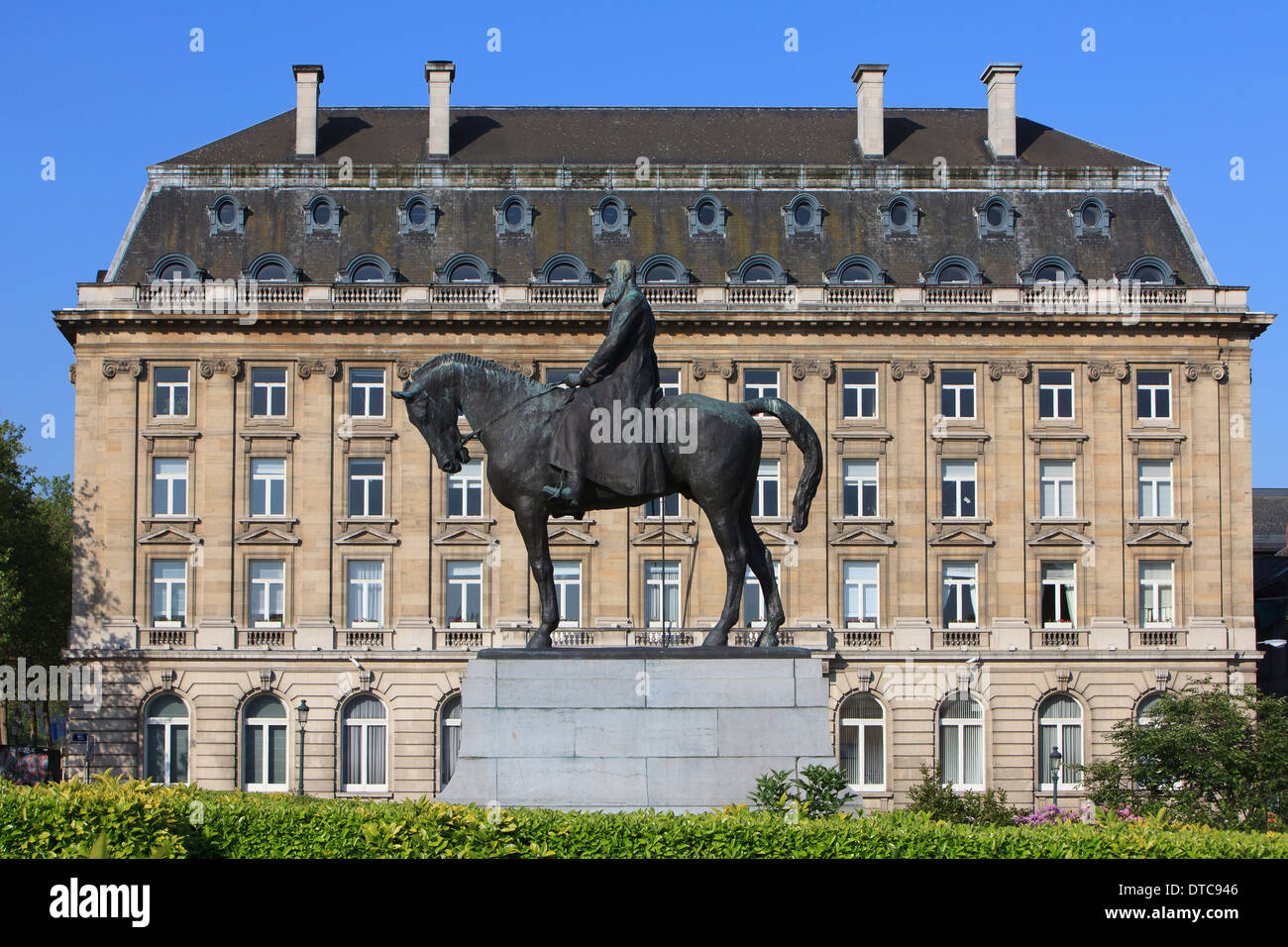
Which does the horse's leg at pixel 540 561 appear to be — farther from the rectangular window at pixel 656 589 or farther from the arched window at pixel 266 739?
the arched window at pixel 266 739

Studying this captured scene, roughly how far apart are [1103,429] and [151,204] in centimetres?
3595

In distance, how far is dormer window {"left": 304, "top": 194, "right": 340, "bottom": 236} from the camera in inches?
2518

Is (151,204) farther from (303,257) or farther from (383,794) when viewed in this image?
(383,794)

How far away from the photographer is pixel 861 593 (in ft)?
203

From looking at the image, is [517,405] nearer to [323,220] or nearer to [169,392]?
[169,392]

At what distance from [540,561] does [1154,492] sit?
44.3m

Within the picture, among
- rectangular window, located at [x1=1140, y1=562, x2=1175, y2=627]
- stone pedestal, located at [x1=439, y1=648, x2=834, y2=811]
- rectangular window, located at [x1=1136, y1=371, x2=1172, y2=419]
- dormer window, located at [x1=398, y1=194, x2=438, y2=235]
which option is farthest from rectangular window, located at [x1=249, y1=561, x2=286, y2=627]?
stone pedestal, located at [x1=439, y1=648, x2=834, y2=811]

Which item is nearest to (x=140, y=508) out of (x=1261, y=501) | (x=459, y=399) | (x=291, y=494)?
(x=291, y=494)

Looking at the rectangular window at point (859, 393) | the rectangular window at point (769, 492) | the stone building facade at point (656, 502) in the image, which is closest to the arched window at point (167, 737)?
the stone building facade at point (656, 502)

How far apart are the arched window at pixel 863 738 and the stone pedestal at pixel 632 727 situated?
39.6m

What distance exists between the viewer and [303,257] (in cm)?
6362

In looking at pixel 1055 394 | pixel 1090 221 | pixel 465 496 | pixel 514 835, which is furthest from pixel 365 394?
pixel 514 835

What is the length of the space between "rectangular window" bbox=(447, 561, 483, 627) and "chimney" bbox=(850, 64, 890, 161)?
22021mm

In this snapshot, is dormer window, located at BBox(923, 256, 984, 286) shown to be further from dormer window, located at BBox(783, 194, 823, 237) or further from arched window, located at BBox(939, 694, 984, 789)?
arched window, located at BBox(939, 694, 984, 789)
